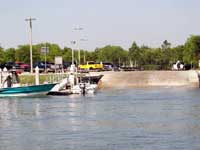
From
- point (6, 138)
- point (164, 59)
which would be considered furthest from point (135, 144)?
point (164, 59)

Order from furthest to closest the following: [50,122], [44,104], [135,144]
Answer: [44,104]
[50,122]
[135,144]

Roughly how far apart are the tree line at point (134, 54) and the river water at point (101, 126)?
3398 inches

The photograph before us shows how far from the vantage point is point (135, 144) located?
27000 mm

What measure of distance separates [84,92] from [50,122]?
30495 millimetres

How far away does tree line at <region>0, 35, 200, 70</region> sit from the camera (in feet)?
449

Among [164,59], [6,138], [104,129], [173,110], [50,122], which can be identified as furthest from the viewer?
[164,59]

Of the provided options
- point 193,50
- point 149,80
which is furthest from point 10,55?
point 149,80

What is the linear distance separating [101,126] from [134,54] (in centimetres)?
13019

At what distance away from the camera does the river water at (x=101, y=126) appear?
27.2m

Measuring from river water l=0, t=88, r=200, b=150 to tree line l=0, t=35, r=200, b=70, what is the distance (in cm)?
8630

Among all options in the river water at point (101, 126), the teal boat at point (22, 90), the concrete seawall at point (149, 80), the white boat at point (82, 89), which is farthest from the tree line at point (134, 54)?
the river water at point (101, 126)

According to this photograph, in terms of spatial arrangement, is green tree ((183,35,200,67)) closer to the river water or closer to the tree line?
the tree line

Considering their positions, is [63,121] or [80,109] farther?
[80,109]

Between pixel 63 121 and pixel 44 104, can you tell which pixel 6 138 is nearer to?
pixel 63 121
